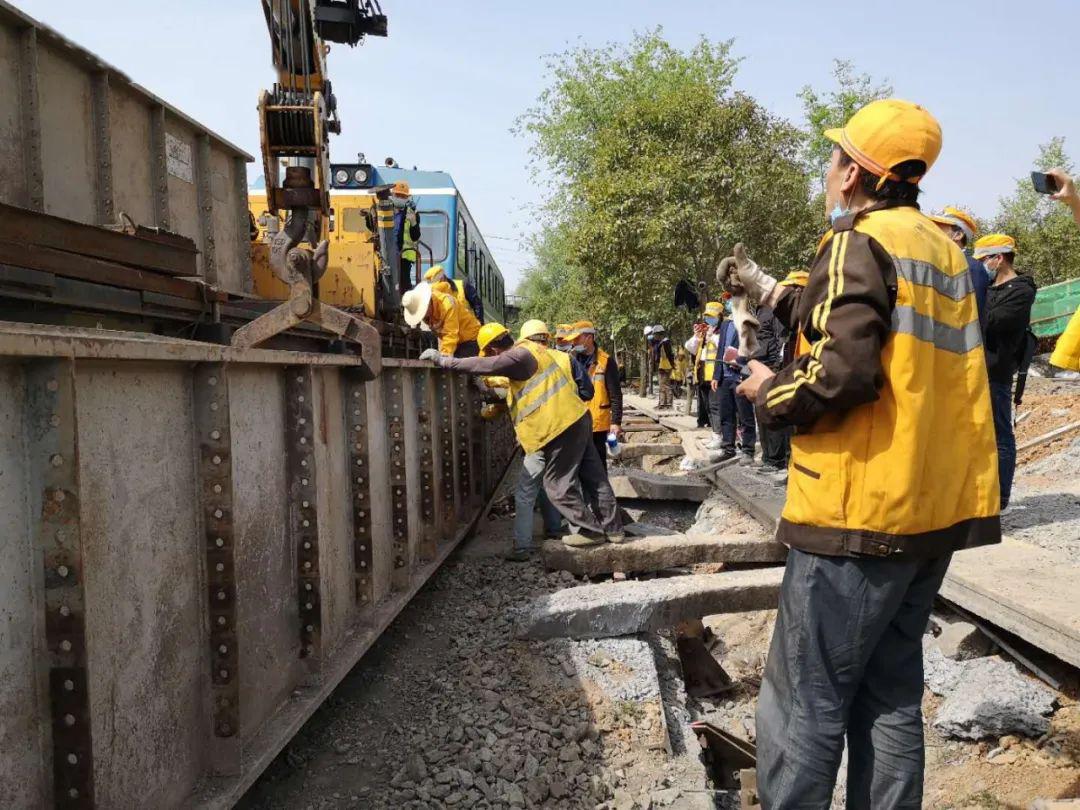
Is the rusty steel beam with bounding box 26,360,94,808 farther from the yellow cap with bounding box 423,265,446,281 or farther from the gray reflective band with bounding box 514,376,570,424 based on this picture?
the yellow cap with bounding box 423,265,446,281

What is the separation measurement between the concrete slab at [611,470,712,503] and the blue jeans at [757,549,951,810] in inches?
246

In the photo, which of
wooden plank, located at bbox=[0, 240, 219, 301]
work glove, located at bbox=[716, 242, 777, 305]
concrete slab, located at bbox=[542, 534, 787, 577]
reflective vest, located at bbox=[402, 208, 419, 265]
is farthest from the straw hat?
work glove, located at bbox=[716, 242, 777, 305]

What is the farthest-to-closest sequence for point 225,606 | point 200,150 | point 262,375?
point 200,150 → point 262,375 → point 225,606

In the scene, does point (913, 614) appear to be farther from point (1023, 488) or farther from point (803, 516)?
point (1023, 488)

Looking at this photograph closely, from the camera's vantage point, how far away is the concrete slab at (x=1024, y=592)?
11.9 ft

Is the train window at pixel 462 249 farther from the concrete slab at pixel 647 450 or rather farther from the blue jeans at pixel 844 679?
the blue jeans at pixel 844 679

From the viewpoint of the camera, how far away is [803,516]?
7.18ft

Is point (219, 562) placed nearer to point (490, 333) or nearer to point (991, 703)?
point (991, 703)

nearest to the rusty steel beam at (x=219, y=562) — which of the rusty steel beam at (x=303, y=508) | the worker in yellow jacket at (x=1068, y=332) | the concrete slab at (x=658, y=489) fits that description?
the rusty steel beam at (x=303, y=508)

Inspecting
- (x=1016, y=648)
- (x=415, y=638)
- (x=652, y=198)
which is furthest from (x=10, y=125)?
(x=652, y=198)

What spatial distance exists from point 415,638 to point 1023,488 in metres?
6.03

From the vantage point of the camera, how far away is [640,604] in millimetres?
4750

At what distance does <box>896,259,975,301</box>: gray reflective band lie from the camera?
81.4 inches

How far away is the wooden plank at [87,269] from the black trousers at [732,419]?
6.59 m
